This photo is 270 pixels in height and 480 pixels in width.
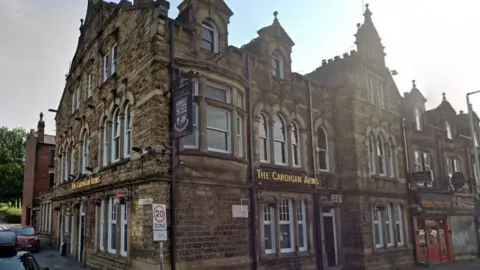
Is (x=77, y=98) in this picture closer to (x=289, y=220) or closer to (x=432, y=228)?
(x=289, y=220)

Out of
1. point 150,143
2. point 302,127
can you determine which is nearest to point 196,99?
point 150,143

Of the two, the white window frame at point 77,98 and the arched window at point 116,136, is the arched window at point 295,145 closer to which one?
the arched window at point 116,136

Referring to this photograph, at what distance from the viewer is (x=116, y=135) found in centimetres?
1591

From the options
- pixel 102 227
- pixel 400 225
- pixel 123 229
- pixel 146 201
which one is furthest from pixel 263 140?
pixel 400 225

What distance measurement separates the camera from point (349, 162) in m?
19.1

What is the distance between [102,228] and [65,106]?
35.0 ft

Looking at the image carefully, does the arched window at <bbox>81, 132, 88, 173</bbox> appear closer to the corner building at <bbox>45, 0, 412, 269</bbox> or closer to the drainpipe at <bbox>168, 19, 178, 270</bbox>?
the corner building at <bbox>45, 0, 412, 269</bbox>

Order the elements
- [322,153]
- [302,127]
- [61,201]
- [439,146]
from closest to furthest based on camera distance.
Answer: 1. [302,127]
2. [322,153]
3. [61,201]
4. [439,146]

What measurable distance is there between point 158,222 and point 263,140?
299 inches

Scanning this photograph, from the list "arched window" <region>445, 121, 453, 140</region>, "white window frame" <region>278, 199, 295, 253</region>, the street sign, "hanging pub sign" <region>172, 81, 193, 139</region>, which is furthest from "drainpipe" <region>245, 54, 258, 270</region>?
"arched window" <region>445, 121, 453, 140</region>

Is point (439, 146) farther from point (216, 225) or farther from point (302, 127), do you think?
point (216, 225)

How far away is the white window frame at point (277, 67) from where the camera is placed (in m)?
17.8

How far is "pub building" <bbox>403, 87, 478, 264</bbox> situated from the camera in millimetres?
22812

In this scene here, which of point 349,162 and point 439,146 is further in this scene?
point 439,146
